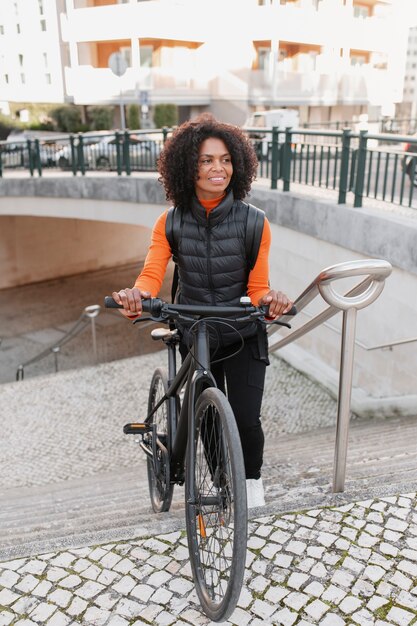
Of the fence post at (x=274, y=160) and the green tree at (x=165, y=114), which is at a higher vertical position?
the green tree at (x=165, y=114)

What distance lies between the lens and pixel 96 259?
19.4m

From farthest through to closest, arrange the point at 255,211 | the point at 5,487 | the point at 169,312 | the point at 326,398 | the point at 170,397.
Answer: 1. the point at 326,398
2. the point at 5,487
3. the point at 170,397
4. the point at 255,211
5. the point at 169,312

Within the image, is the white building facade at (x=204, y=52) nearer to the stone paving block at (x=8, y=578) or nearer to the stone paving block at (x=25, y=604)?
the stone paving block at (x=8, y=578)

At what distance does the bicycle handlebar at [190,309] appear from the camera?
224 cm

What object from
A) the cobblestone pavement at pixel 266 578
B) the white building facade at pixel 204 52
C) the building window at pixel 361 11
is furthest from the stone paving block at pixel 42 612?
the building window at pixel 361 11

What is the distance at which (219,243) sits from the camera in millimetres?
2602

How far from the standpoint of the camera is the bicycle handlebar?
2.24m

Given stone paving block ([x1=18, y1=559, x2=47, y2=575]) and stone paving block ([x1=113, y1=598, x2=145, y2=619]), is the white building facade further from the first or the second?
stone paving block ([x1=113, y1=598, x2=145, y2=619])

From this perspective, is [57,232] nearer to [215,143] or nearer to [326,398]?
[326,398]

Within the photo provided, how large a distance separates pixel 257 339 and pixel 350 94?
34464mm

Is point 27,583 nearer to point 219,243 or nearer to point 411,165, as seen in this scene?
point 219,243

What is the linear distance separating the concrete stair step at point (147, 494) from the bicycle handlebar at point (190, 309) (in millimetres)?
1107

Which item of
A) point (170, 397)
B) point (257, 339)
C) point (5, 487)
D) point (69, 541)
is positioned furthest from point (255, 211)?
point (5, 487)

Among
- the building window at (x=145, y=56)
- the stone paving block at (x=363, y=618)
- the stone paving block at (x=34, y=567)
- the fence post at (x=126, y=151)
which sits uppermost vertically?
the building window at (x=145, y=56)
